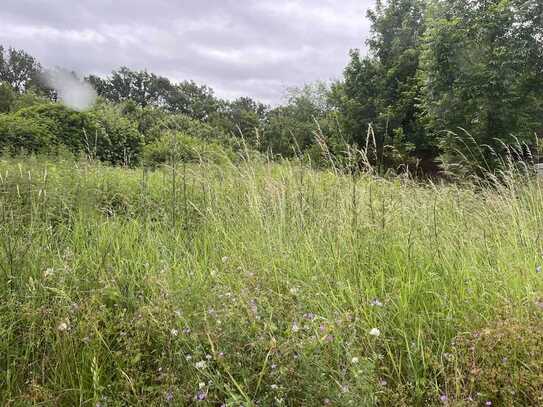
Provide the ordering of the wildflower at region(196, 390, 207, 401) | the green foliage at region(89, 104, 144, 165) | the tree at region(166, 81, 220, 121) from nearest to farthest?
1. the wildflower at region(196, 390, 207, 401)
2. the green foliage at region(89, 104, 144, 165)
3. the tree at region(166, 81, 220, 121)

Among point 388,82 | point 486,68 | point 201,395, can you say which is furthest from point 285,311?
point 388,82

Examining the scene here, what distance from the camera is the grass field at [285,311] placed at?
1.32m

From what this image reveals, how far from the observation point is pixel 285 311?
65.5 inches

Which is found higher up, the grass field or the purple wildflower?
the grass field

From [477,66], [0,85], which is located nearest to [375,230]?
[477,66]

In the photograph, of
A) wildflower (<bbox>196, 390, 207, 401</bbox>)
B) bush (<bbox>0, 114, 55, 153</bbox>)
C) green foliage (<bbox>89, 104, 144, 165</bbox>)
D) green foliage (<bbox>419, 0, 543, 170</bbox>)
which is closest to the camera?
wildflower (<bbox>196, 390, 207, 401</bbox>)

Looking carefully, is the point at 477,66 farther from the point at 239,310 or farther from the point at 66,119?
the point at 66,119

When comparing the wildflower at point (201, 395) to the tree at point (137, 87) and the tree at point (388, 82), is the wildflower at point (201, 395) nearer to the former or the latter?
the tree at point (388, 82)

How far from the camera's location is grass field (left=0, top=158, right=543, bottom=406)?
1320mm

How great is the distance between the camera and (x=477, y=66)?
7508mm

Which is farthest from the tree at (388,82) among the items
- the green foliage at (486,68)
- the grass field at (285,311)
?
the grass field at (285,311)

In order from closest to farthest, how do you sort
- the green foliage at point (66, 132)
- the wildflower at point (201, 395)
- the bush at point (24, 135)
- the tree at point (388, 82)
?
1. the wildflower at point (201, 395)
2. the bush at point (24, 135)
3. the green foliage at point (66, 132)
4. the tree at point (388, 82)

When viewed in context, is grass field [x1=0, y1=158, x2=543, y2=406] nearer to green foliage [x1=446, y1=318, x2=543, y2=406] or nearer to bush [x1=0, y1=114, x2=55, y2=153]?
green foliage [x1=446, y1=318, x2=543, y2=406]

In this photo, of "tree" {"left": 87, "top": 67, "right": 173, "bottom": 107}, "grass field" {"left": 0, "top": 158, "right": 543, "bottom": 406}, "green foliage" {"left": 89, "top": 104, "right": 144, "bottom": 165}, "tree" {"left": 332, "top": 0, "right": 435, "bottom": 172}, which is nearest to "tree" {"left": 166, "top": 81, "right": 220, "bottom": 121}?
"tree" {"left": 87, "top": 67, "right": 173, "bottom": 107}
